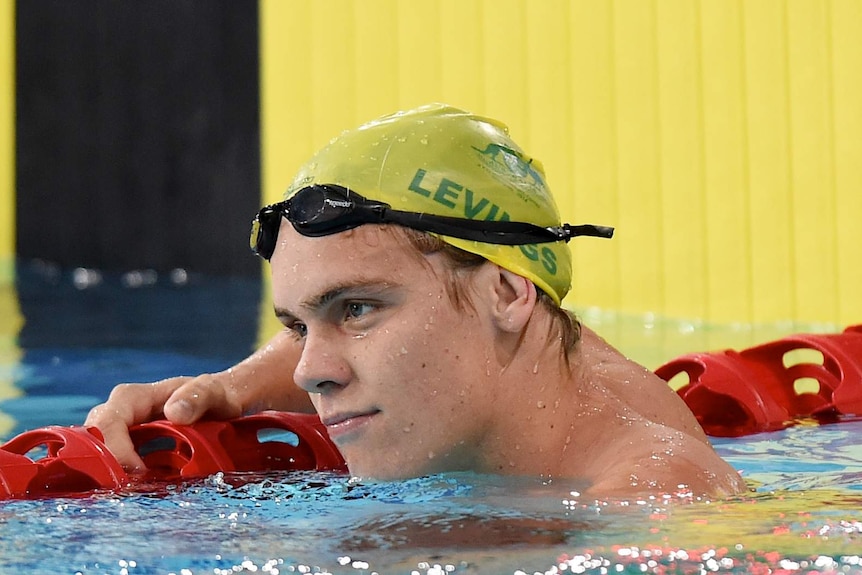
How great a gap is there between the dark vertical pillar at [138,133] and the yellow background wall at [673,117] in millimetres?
1358

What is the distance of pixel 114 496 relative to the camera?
2508 millimetres

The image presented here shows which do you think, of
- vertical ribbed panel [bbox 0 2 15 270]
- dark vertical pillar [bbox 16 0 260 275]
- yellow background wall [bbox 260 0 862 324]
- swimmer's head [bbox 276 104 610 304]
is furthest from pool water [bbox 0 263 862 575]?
vertical ribbed panel [bbox 0 2 15 270]

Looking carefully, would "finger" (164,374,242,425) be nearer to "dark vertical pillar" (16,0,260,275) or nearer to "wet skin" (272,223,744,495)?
"wet skin" (272,223,744,495)

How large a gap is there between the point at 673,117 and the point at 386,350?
5540mm

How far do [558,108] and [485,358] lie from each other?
5920 millimetres

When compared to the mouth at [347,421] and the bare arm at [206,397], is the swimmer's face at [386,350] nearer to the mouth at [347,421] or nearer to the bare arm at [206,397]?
the mouth at [347,421]

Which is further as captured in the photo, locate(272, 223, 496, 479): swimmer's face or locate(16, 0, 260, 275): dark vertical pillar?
locate(16, 0, 260, 275): dark vertical pillar

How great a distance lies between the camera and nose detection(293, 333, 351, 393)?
2.23 meters

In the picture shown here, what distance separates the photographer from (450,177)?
2.35m

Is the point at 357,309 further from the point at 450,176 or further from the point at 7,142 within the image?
the point at 7,142

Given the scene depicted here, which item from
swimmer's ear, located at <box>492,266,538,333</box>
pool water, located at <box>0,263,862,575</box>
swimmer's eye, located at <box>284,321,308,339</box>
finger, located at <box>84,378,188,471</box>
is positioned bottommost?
pool water, located at <box>0,263,862,575</box>

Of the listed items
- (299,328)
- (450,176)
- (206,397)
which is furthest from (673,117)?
(299,328)

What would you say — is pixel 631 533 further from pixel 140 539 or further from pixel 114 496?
pixel 114 496

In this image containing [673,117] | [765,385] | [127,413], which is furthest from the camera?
[673,117]
